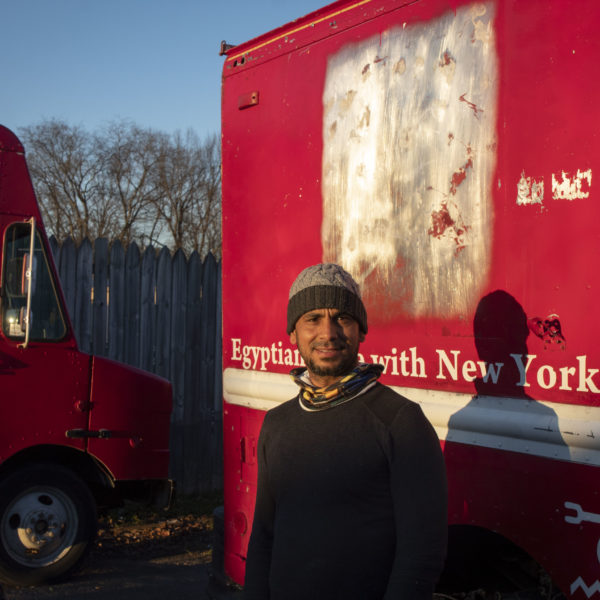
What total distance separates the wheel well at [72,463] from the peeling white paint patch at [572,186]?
4.74 m

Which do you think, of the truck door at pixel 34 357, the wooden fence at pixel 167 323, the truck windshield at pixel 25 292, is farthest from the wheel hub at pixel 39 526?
the wooden fence at pixel 167 323

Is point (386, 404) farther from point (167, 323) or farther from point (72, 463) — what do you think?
point (167, 323)

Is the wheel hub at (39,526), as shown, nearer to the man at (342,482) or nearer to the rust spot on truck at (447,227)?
the man at (342,482)

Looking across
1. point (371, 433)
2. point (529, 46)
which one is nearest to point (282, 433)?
point (371, 433)

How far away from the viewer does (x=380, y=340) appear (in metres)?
3.16

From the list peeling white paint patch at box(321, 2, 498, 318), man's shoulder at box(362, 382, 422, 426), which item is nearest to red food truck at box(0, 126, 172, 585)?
peeling white paint patch at box(321, 2, 498, 318)

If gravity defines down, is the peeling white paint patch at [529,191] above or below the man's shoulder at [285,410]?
above

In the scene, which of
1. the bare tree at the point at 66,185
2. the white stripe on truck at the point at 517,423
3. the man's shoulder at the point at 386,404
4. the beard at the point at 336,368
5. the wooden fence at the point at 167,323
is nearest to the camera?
the man's shoulder at the point at 386,404

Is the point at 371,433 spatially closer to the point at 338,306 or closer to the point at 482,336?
the point at 338,306

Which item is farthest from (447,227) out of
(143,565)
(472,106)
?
(143,565)

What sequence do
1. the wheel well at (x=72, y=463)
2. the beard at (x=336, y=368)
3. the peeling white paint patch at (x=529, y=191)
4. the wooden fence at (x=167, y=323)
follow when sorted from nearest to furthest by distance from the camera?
the beard at (x=336, y=368) < the peeling white paint patch at (x=529, y=191) < the wheel well at (x=72, y=463) < the wooden fence at (x=167, y=323)

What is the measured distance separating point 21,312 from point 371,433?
14.7 ft

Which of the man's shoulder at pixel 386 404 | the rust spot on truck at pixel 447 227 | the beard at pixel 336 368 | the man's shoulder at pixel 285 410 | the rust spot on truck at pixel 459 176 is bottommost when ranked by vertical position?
the man's shoulder at pixel 285 410

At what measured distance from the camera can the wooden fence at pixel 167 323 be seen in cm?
864
